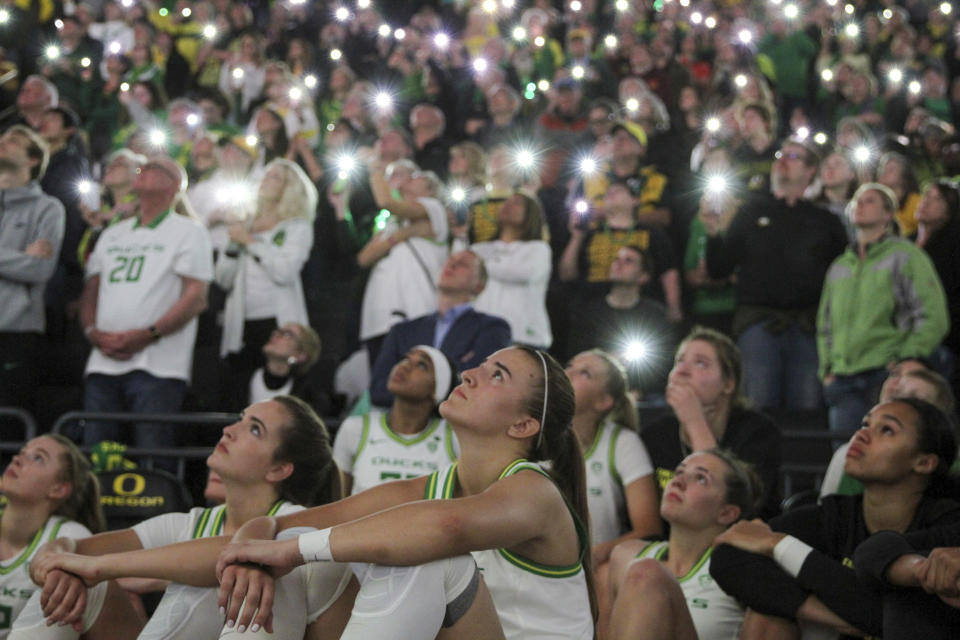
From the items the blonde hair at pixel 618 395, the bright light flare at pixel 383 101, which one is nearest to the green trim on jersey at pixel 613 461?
the blonde hair at pixel 618 395

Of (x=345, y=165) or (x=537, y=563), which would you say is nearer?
(x=537, y=563)

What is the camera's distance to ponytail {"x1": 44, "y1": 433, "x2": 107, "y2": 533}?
487cm

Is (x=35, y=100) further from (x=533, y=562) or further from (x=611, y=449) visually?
(x=533, y=562)

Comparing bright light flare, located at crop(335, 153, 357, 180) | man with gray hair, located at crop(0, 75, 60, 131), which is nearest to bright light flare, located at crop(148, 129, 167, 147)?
man with gray hair, located at crop(0, 75, 60, 131)

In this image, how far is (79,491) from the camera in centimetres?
490

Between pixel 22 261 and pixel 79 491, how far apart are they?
2273 millimetres

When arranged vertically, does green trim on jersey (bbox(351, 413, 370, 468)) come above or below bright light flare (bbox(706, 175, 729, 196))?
below

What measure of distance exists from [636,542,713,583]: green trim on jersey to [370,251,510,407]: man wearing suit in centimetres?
156

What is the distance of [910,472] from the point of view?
431cm

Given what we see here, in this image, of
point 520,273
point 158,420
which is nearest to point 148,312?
point 158,420

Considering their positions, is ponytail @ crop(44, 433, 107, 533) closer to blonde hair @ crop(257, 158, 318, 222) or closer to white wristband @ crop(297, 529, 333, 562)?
white wristband @ crop(297, 529, 333, 562)

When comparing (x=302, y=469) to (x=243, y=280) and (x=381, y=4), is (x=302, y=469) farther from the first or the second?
(x=381, y=4)

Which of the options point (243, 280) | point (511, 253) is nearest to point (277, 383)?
point (243, 280)

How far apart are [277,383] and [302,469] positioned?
2.61 metres
